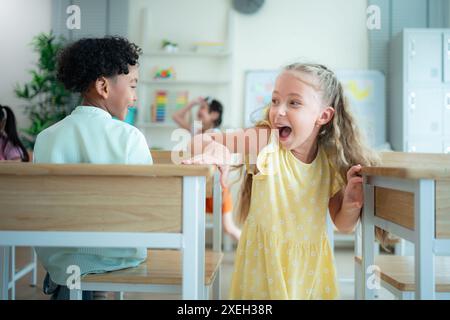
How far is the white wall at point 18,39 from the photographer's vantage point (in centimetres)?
378

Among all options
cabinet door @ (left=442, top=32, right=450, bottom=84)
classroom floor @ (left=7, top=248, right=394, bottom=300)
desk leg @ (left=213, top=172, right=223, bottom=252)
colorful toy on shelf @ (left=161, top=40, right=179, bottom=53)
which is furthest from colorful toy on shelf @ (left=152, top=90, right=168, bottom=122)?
desk leg @ (left=213, top=172, right=223, bottom=252)

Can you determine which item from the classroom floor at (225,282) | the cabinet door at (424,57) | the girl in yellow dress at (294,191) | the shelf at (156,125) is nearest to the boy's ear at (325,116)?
the girl in yellow dress at (294,191)

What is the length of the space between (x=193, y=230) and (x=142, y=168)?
16cm

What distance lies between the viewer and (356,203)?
1.23m

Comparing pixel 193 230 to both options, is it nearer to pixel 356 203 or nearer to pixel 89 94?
pixel 356 203

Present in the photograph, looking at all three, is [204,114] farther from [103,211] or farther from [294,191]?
[103,211]

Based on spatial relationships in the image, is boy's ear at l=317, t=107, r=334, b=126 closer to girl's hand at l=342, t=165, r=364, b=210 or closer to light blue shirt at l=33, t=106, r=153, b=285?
girl's hand at l=342, t=165, r=364, b=210

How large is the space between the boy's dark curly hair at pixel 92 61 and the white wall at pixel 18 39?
2706 mm

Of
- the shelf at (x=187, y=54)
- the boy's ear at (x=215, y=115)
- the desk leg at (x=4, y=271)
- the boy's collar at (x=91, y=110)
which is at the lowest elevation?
the desk leg at (x=4, y=271)

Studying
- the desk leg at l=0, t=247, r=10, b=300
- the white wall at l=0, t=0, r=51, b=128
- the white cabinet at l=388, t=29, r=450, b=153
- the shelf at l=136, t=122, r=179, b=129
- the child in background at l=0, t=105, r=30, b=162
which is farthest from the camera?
the shelf at l=136, t=122, r=179, b=129

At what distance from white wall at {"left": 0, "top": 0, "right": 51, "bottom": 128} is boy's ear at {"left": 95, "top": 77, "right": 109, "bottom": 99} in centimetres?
282

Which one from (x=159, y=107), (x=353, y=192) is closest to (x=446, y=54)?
(x=159, y=107)

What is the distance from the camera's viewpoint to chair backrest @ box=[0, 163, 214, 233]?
0.89 meters

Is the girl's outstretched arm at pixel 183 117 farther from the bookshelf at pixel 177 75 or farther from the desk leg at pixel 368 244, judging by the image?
the desk leg at pixel 368 244
